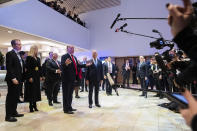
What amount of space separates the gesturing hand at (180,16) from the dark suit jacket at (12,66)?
9.09 ft

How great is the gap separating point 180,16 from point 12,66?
2.87 m

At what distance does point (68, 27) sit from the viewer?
909cm

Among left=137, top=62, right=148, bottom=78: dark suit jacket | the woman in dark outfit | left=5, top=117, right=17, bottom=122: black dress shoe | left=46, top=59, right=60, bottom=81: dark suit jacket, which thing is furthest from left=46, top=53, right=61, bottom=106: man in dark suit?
left=137, top=62, right=148, bottom=78: dark suit jacket

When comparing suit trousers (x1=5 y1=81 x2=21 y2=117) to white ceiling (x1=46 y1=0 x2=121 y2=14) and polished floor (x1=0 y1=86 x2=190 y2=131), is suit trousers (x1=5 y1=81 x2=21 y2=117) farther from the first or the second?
white ceiling (x1=46 y1=0 x2=121 y2=14)

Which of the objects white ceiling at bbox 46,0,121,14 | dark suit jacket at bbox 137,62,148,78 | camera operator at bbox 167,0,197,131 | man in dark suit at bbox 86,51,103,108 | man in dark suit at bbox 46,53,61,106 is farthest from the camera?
white ceiling at bbox 46,0,121,14

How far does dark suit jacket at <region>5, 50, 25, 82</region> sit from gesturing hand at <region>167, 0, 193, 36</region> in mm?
2769

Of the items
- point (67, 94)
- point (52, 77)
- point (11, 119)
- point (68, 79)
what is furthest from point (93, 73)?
point (11, 119)

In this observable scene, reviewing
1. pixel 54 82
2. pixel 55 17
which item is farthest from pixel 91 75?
pixel 55 17

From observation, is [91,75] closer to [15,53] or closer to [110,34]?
[15,53]

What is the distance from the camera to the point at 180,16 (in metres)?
0.45

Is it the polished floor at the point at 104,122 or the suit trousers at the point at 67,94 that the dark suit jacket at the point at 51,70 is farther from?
the polished floor at the point at 104,122

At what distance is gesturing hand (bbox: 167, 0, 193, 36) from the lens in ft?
1.47

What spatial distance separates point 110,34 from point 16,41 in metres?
9.22

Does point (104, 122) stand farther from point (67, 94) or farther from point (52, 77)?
point (52, 77)
